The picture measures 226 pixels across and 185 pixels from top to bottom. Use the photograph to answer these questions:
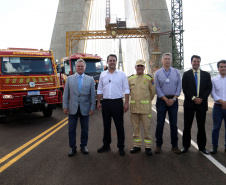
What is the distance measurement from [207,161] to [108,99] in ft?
7.20

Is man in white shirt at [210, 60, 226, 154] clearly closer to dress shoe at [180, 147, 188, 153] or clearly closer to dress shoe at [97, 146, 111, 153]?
dress shoe at [180, 147, 188, 153]

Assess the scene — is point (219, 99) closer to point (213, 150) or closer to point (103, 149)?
point (213, 150)

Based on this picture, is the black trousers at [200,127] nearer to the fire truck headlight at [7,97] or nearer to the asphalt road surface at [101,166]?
the asphalt road surface at [101,166]

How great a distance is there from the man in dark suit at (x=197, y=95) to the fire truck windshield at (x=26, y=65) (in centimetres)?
568

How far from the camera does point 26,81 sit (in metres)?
7.76

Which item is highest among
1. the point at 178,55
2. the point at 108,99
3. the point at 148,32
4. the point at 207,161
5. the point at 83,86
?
the point at 148,32

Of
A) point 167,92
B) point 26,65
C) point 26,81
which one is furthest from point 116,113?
point 26,65

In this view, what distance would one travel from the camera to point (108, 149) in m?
4.74

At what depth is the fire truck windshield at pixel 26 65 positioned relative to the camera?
774 centimetres

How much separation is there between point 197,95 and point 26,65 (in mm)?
6199

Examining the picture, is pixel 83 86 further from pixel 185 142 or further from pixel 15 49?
pixel 15 49

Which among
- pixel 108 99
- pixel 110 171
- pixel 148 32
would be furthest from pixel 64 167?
pixel 148 32

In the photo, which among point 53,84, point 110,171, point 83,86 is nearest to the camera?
point 110,171

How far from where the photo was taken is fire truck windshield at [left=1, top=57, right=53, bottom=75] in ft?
25.4
